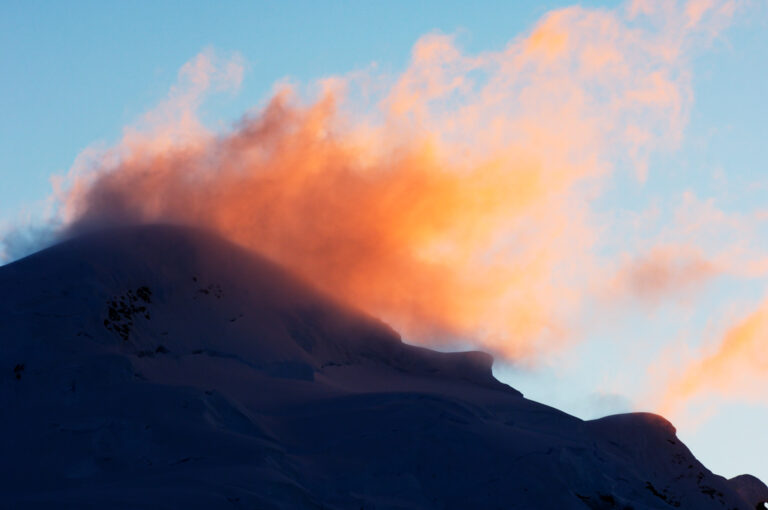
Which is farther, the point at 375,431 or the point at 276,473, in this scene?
the point at 375,431

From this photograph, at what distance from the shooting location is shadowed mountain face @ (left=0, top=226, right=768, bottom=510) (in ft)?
145

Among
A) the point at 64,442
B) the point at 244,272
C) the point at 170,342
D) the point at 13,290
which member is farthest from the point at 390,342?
the point at 64,442

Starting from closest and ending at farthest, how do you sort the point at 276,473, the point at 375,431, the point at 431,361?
the point at 276,473 < the point at 375,431 < the point at 431,361

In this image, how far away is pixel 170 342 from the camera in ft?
191

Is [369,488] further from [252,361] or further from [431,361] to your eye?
[431,361]

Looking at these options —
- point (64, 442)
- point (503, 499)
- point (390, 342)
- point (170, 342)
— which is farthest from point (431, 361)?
point (64, 442)

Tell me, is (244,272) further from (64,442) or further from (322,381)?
(64,442)

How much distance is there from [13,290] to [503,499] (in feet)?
97.9

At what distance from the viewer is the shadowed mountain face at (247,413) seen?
4412 cm

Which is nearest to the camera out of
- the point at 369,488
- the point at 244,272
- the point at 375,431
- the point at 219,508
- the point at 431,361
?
the point at 219,508

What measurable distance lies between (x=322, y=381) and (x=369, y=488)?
1496 centimetres

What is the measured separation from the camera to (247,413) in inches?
1997

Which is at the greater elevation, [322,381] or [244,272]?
[244,272]

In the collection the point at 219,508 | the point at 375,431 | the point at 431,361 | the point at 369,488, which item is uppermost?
the point at 431,361
